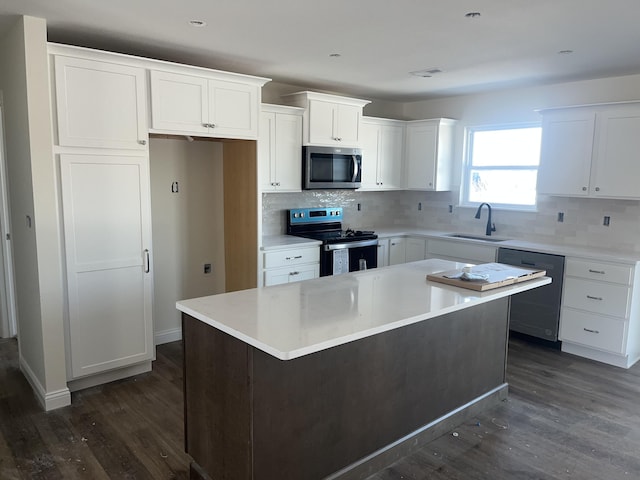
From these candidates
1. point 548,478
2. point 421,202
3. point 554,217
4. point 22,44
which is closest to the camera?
point 548,478

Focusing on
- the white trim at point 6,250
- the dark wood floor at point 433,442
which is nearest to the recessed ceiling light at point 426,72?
the dark wood floor at point 433,442

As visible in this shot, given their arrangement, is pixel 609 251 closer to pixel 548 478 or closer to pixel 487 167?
pixel 487 167

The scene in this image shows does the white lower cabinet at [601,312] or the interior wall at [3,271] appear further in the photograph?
the interior wall at [3,271]

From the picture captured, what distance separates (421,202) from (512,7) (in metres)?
3.57

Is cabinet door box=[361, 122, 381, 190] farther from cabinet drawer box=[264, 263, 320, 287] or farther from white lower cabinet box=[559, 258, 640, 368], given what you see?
white lower cabinet box=[559, 258, 640, 368]

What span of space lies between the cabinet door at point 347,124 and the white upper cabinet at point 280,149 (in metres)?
0.46

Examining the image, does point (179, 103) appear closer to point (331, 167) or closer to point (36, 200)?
point (36, 200)

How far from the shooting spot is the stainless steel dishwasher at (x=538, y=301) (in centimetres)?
427

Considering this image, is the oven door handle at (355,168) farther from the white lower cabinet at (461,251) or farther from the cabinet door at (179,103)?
the cabinet door at (179,103)

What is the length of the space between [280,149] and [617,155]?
2919 millimetres

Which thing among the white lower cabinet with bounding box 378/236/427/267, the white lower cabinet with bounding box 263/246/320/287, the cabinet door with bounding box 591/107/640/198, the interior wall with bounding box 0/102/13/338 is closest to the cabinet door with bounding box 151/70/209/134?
the white lower cabinet with bounding box 263/246/320/287

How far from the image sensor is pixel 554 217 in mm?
4789

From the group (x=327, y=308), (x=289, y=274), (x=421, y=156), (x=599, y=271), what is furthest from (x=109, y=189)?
(x=599, y=271)

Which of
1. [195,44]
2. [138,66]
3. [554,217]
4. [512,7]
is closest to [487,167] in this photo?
[554,217]
